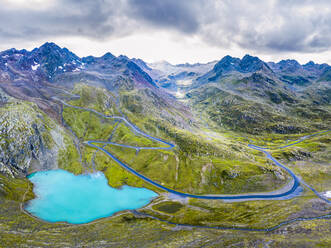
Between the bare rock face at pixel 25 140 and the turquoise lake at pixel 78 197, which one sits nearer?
the turquoise lake at pixel 78 197

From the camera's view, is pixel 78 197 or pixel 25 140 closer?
pixel 78 197

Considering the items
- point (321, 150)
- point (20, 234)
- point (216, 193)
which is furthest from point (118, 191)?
point (321, 150)

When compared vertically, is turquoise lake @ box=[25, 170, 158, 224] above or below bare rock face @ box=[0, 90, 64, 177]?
below

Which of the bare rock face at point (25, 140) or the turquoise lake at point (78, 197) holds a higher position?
the bare rock face at point (25, 140)

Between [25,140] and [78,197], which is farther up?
[25,140]

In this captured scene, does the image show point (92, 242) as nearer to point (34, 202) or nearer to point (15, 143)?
point (34, 202)
